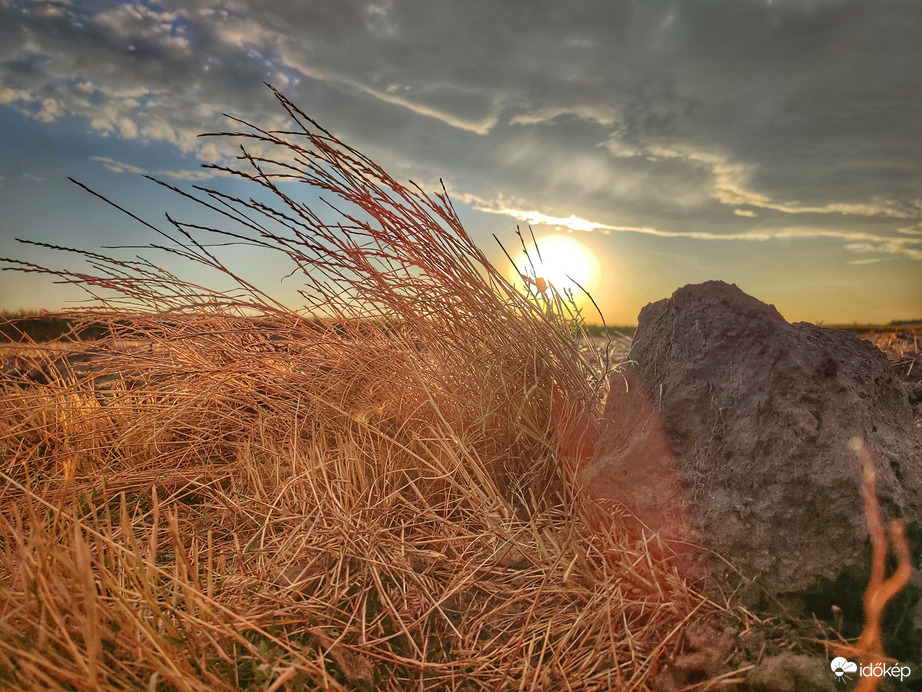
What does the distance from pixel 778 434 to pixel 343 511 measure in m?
1.44

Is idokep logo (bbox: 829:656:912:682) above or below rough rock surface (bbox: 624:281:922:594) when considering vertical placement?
below

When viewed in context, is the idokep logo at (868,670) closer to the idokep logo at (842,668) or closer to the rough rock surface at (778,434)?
the idokep logo at (842,668)

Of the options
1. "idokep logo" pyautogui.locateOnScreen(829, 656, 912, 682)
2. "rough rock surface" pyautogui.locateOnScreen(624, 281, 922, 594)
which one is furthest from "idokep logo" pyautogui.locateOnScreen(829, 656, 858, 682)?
"rough rock surface" pyautogui.locateOnScreen(624, 281, 922, 594)

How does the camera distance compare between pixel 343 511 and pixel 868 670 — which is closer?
pixel 868 670

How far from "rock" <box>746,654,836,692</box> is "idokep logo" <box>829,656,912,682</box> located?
2 cm

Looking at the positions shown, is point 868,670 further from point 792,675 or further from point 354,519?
Answer: point 354,519

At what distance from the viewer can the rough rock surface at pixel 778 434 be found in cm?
150

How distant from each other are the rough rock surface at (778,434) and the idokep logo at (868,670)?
0.21 m

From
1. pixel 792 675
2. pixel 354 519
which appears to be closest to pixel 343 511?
pixel 354 519

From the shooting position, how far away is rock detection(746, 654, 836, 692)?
1.27 metres

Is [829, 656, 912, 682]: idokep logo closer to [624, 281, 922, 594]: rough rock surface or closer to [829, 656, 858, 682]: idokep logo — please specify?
[829, 656, 858, 682]: idokep logo

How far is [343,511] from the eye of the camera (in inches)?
79.7

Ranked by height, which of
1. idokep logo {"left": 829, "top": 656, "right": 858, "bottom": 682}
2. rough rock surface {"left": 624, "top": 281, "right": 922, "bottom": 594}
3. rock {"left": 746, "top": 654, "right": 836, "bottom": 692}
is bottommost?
rock {"left": 746, "top": 654, "right": 836, "bottom": 692}

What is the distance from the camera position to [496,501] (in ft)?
6.75
